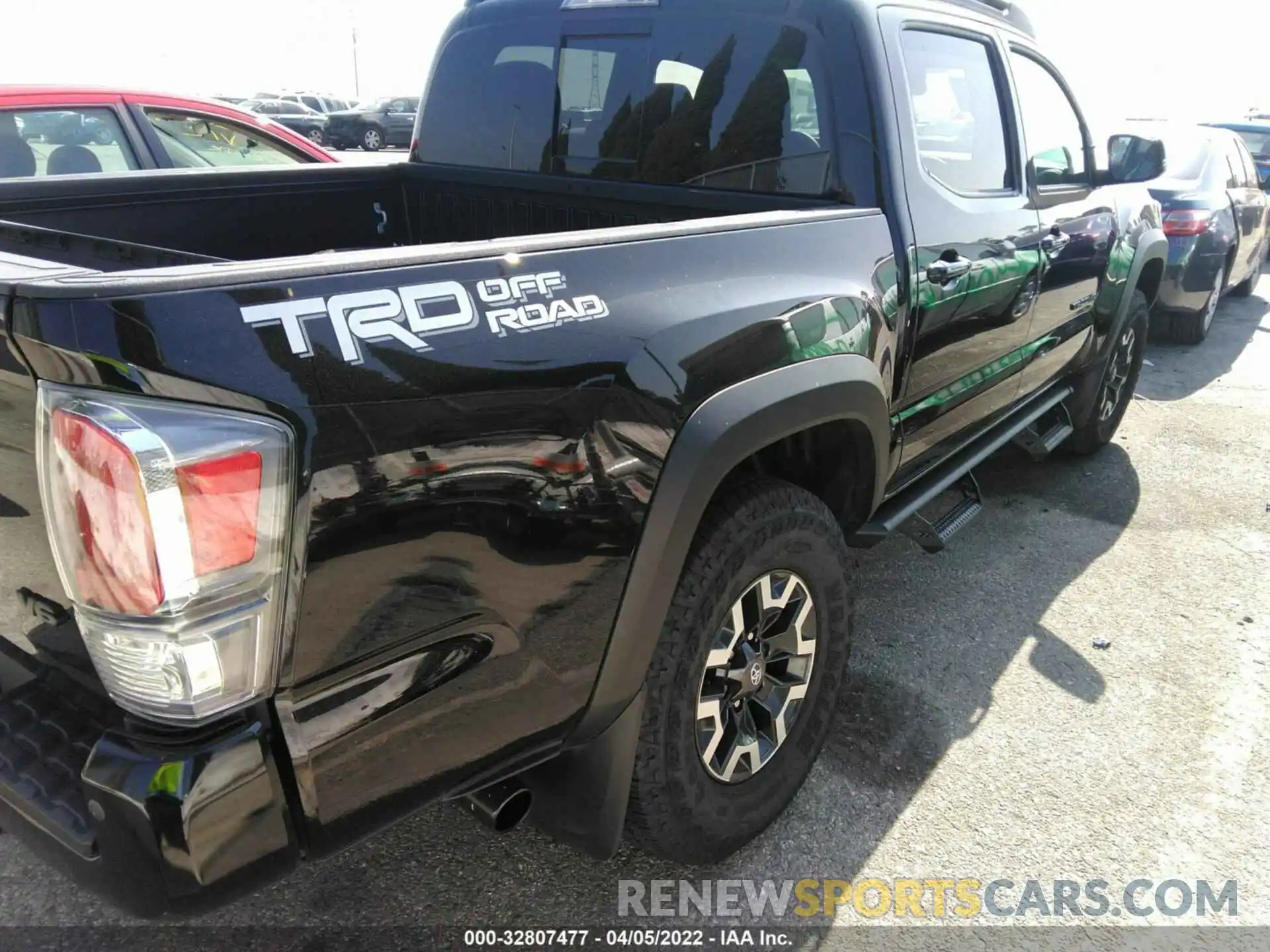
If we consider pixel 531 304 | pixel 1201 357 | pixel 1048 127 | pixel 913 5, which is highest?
pixel 913 5

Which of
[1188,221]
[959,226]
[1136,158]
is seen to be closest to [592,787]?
[959,226]

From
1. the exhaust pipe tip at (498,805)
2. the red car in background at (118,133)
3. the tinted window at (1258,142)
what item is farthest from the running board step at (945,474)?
the tinted window at (1258,142)

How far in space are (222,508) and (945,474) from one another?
2596 millimetres

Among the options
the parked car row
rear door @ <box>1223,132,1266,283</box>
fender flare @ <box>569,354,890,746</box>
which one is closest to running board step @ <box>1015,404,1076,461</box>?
fender flare @ <box>569,354,890,746</box>

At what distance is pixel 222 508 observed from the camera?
4.02 ft

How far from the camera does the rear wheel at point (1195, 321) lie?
735 cm

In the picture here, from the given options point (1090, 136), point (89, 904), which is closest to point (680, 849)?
point (89, 904)

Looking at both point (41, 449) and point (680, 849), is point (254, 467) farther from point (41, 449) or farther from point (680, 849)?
point (680, 849)

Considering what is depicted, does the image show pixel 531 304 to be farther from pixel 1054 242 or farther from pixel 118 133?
pixel 118 133

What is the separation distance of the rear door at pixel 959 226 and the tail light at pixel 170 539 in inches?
74.4

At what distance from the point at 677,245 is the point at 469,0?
202 centimetres

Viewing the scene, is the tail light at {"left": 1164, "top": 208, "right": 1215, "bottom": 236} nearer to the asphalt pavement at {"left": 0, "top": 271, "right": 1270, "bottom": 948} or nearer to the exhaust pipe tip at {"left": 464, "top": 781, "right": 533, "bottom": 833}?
the asphalt pavement at {"left": 0, "top": 271, "right": 1270, "bottom": 948}

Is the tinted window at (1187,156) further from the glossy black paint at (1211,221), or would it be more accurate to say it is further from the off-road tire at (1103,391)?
the off-road tire at (1103,391)

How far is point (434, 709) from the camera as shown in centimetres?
152
